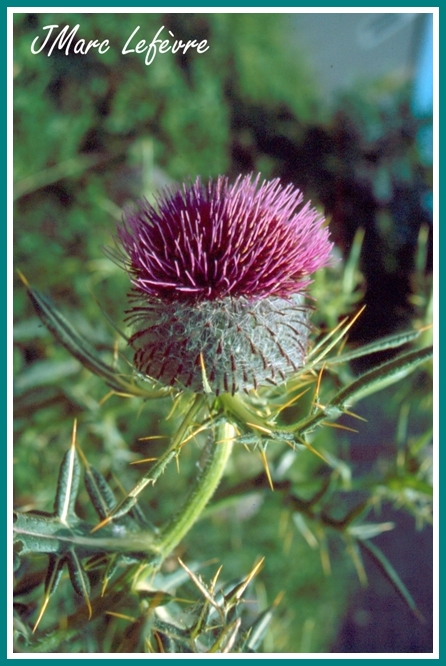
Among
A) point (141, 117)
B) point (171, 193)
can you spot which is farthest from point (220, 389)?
point (141, 117)

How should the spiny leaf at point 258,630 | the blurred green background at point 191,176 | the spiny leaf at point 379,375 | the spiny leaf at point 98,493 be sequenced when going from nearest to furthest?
1. the spiny leaf at point 379,375
2. the spiny leaf at point 98,493
3. the spiny leaf at point 258,630
4. the blurred green background at point 191,176

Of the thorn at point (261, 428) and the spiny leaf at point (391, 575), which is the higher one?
the thorn at point (261, 428)

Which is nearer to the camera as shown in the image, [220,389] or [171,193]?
[220,389]

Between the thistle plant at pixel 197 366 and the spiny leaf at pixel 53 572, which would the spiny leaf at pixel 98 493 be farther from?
the spiny leaf at pixel 53 572

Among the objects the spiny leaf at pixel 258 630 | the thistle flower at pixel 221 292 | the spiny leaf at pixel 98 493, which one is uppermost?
A: the thistle flower at pixel 221 292

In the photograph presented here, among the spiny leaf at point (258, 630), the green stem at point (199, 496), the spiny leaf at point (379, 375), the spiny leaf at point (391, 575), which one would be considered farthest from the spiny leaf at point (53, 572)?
the spiny leaf at point (391, 575)

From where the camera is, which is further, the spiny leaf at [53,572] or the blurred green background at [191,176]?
the blurred green background at [191,176]

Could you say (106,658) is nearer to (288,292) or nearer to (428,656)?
(428,656)
